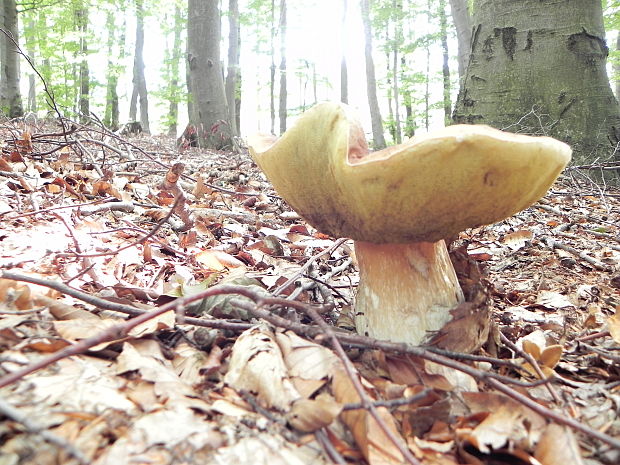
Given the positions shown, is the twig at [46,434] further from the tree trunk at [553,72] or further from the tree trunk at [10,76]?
the tree trunk at [10,76]

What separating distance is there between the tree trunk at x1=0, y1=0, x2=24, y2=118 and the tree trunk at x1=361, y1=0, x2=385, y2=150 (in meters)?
9.52

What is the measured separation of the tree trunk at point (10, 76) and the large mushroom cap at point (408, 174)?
7.28 meters

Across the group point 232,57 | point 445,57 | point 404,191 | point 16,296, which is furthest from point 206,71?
point 445,57

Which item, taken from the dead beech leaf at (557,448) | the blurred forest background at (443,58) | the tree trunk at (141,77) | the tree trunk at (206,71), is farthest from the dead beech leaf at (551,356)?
the tree trunk at (141,77)

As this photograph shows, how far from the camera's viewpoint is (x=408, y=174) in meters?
0.99

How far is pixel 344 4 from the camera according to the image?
54.6 ft

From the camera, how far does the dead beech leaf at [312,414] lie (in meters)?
0.89

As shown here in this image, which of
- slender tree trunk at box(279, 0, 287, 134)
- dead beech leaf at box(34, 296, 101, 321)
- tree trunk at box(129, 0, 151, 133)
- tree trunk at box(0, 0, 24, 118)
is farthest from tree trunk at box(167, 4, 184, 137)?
dead beech leaf at box(34, 296, 101, 321)

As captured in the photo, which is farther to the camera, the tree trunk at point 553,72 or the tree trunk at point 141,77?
the tree trunk at point 141,77

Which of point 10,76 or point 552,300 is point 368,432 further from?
point 10,76

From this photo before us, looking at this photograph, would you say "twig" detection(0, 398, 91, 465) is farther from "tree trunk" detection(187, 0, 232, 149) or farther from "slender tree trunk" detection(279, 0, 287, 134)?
"slender tree trunk" detection(279, 0, 287, 134)

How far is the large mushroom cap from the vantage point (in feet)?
3.13

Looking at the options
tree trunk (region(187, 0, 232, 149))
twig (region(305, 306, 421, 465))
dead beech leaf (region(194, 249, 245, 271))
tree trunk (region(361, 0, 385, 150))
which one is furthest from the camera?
tree trunk (region(361, 0, 385, 150))

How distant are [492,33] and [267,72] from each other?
17.2 meters
